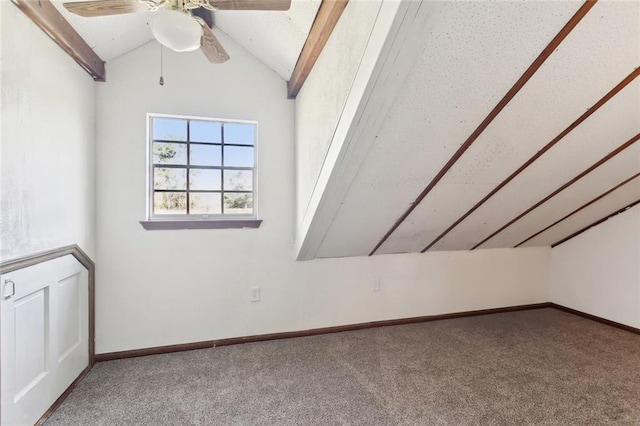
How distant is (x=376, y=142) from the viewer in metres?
1.54

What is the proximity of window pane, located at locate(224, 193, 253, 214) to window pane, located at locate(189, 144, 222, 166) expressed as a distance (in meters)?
0.29

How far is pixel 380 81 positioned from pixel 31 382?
2217 millimetres

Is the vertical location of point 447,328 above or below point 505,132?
below

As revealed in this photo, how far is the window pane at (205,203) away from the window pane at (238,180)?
4.5 inches

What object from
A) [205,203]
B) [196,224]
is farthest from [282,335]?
[205,203]

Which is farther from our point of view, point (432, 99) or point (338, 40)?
point (338, 40)

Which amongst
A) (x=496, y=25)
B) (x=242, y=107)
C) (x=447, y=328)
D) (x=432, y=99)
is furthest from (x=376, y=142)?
(x=447, y=328)

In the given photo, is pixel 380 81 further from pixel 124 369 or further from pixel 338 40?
pixel 124 369

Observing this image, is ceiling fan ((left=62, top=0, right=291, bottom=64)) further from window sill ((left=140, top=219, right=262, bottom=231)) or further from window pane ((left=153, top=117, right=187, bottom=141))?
window sill ((left=140, top=219, right=262, bottom=231))

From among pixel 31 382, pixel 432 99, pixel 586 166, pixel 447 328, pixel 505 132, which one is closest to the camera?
pixel 432 99

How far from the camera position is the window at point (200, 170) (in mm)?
2303

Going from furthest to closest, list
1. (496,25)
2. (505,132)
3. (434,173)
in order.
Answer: (434,173), (505,132), (496,25)

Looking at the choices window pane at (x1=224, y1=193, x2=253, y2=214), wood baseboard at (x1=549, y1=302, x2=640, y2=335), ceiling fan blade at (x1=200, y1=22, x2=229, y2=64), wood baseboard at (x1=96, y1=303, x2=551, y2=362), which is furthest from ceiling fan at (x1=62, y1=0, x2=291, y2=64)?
wood baseboard at (x1=549, y1=302, x2=640, y2=335)

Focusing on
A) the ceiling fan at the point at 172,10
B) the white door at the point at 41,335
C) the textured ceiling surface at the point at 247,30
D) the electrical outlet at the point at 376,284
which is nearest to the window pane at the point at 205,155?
the textured ceiling surface at the point at 247,30
